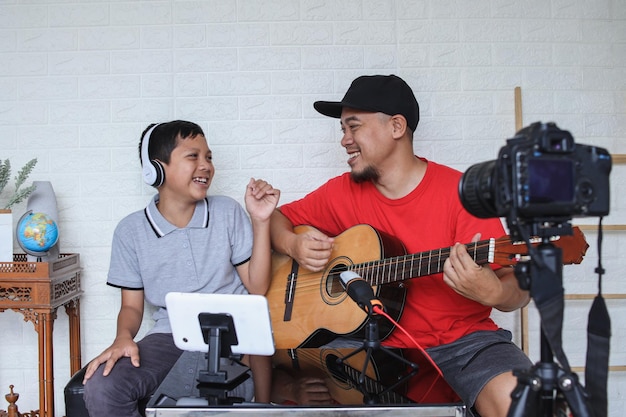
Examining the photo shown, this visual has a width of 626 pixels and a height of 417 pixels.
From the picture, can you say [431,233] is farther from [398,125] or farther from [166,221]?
[166,221]

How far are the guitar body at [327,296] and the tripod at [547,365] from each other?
1.07 metres

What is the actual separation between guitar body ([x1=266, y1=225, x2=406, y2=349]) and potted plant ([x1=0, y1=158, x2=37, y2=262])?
1.04m

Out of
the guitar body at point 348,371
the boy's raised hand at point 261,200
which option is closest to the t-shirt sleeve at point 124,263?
the boy's raised hand at point 261,200

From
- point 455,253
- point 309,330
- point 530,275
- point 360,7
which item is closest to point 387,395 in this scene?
point 530,275

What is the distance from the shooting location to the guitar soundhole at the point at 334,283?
2371 millimetres

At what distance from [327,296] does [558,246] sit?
89 cm

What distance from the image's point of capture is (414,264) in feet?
7.02

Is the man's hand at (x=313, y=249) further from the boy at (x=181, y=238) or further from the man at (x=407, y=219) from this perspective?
the boy at (x=181, y=238)

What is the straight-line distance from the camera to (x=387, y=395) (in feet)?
4.78

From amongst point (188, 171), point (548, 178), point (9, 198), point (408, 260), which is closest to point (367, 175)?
point (408, 260)

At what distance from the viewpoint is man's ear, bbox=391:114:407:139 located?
95.5 inches

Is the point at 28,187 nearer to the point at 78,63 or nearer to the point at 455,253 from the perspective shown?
the point at 78,63

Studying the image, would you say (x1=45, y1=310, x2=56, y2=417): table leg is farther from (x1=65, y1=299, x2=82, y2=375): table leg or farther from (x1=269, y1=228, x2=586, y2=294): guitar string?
(x1=269, y1=228, x2=586, y2=294): guitar string

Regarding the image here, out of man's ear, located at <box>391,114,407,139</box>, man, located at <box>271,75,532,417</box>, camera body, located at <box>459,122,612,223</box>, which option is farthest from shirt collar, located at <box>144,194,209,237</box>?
camera body, located at <box>459,122,612,223</box>
